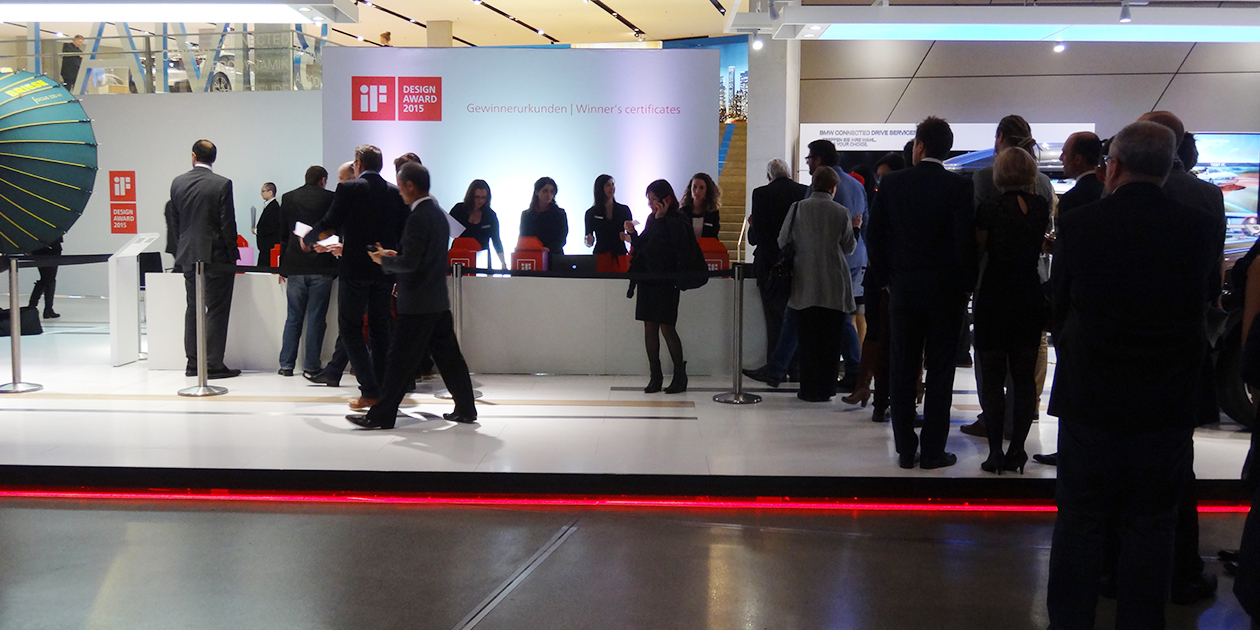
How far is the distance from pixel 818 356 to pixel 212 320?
4138mm

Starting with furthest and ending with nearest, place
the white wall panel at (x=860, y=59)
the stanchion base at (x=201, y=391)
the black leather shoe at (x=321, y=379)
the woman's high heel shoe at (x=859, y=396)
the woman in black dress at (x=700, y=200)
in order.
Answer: the white wall panel at (x=860, y=59)
the woman in black dress at (x=700, y=200)
the black leather shoe at (x=321, y=379)
the stanchion base at (x=201, y=391)
the woman's high heel shoe at (x=859, y=396)

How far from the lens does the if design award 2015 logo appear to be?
9.84m

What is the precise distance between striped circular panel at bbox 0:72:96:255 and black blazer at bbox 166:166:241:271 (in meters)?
0.78

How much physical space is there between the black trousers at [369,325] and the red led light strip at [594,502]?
4.66 feet

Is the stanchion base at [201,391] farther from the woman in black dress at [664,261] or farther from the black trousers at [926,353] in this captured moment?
the black trousers at [926,353]

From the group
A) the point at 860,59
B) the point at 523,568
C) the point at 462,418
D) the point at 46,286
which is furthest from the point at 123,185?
the point at 523,568

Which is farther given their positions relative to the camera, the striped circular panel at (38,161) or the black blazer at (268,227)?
the black blazer at (268,227)

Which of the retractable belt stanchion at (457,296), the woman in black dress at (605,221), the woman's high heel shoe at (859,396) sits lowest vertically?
the woman's high heel shoe at (859,396)

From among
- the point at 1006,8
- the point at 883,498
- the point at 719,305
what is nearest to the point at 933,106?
the point at 1006,8

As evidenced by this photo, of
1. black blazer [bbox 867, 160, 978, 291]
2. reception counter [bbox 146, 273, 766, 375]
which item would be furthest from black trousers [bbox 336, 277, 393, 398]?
black blazer [bbox 867, 160, 978, 291]

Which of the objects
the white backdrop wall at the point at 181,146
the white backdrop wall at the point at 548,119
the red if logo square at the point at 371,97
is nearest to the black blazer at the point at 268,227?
the white backdrop wall at the point at 548,119

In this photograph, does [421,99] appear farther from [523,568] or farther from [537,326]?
[523,568]

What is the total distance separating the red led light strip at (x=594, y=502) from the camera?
13.2ft

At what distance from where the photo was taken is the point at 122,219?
13.1 metres
